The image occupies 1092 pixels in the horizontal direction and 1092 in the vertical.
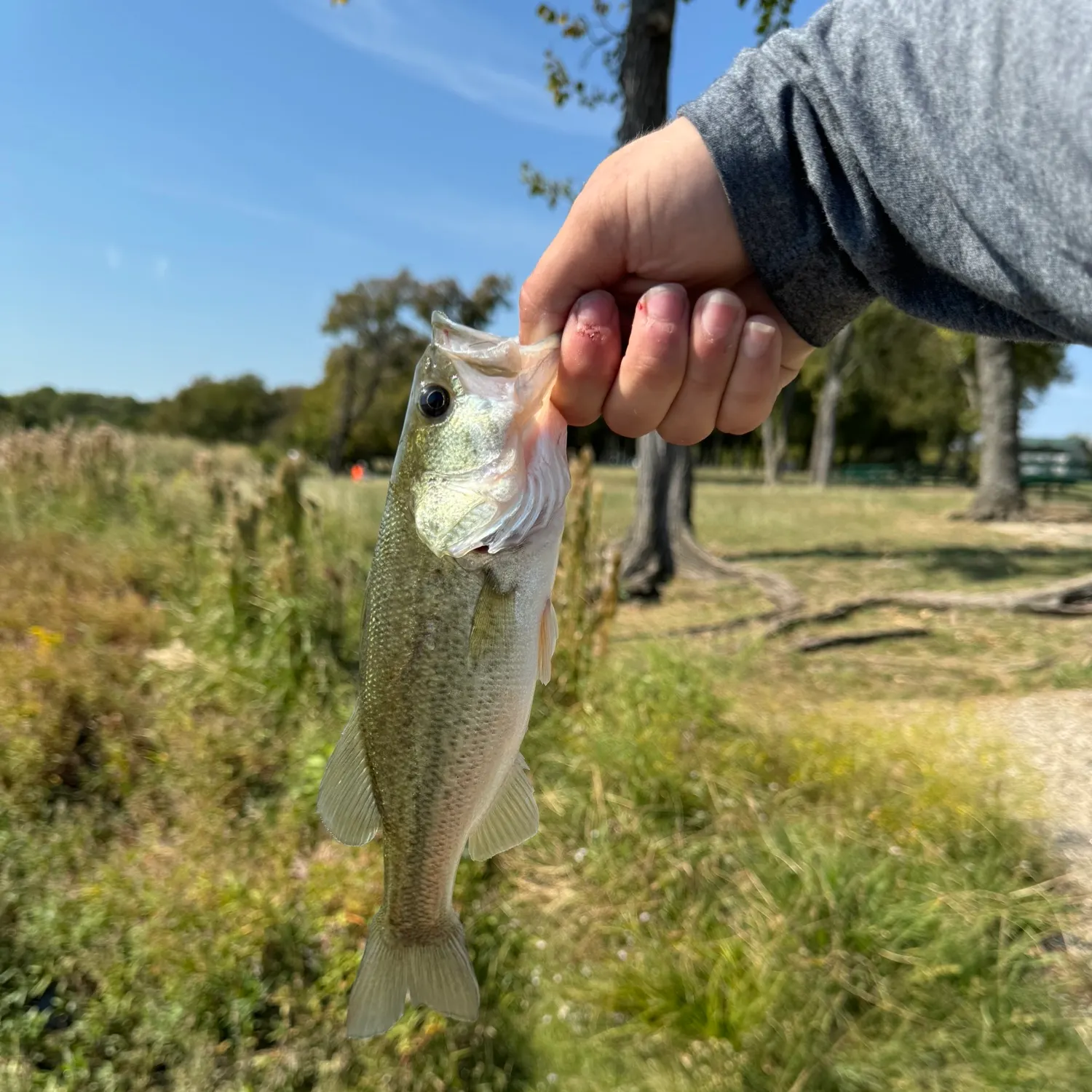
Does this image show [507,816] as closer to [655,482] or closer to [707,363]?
[707,363]

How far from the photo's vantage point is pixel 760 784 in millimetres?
3938

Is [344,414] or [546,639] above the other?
[344,414]

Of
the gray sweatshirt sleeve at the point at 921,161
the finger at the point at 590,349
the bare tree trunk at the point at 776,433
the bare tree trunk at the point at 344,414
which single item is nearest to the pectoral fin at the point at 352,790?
the finger at the point at 590,349

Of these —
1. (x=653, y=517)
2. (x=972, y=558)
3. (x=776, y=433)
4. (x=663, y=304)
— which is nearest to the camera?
(x=663, y=304)

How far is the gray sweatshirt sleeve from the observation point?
4.27 feet

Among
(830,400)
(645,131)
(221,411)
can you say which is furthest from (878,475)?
(221,411)

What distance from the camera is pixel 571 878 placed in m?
3.81

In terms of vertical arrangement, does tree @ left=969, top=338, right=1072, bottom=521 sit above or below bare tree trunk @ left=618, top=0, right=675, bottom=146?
below

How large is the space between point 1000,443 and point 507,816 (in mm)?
15294

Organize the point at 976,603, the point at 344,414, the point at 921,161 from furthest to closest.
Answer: the point at 344,414
the point at 976,603
the point at 921,161

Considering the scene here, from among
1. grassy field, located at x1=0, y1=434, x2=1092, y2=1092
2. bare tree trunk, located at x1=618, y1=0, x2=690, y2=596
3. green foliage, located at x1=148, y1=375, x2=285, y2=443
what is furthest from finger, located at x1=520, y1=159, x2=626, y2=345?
green foliage, located at x1=148, y1=375, x2=285, y2=443

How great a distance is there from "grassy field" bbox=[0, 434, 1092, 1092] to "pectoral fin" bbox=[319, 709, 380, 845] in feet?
5.95

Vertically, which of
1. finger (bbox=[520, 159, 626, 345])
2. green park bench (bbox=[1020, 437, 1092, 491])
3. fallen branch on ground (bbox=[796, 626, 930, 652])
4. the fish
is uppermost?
green park bench (bbox=[1020, 437, 1092, 491])

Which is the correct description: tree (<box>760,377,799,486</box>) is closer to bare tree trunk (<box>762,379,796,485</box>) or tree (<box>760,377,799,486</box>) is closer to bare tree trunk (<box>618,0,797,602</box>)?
bare tree trunk (<box>762,379,796,485</box>)
